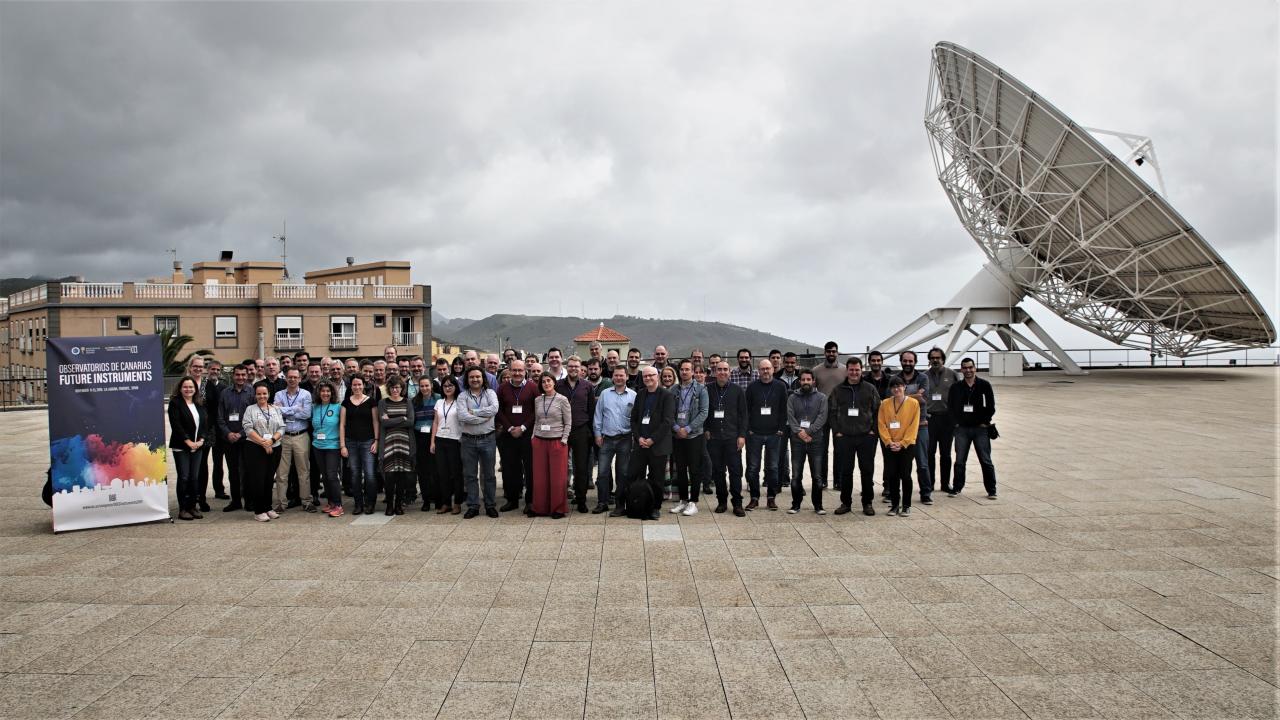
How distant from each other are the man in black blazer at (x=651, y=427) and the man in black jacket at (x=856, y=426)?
6.38 feet

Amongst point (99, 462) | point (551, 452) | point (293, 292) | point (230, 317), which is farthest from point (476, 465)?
point (230, 317)

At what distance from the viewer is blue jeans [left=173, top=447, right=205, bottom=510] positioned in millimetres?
8398

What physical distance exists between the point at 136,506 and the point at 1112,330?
34066mm

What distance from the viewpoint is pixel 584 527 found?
26.1ft

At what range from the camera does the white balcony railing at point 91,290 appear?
40.2m

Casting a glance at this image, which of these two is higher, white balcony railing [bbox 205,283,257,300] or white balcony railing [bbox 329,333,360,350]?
white balcony railing [bbox 205,283,257,300]

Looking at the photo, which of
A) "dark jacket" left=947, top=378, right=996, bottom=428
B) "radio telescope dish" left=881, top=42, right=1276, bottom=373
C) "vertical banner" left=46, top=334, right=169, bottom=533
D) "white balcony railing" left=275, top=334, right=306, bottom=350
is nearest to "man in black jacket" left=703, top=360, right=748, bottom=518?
"dark jacket" left=947, top=378, right=996, bottom=428

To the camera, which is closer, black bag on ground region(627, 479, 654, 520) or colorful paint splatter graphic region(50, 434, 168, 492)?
colorful paint splatter graphic region(50, 434, 168, 492)

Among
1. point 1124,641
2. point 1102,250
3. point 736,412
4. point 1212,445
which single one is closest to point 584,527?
point 736,412

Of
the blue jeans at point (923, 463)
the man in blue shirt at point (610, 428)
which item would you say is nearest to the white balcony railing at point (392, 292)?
the man in blue shirt at point (610, 428)

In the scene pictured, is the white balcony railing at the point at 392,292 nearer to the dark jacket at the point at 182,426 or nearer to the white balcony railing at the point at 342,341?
the white balcony railing at the point at 342,341

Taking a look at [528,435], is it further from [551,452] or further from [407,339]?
[407,339]

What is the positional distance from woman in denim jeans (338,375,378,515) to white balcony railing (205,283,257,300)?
130ft

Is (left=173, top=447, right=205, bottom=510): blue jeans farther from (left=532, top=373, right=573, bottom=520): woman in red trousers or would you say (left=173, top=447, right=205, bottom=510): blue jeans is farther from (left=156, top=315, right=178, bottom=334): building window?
(left=156, top=315, right=178, bottom=334): building window
